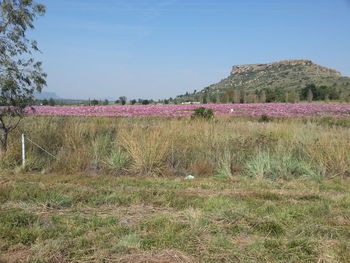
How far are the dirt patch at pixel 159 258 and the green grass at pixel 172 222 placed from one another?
1 centimetres

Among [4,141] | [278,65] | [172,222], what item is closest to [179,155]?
[4,141]

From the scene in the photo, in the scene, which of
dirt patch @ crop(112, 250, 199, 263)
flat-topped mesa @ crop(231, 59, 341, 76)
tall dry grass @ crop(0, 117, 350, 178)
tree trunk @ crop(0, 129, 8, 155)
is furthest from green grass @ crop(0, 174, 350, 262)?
flat-topped mesa @ crop(231, 59, 341, 76)

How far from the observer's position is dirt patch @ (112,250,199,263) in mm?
4105

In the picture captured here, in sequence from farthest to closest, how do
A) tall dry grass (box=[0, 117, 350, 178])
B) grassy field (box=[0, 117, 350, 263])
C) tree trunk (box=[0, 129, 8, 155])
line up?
tree trunk (box=[0, 129, 8, 155]), tall dry grass (box=[0, 117, 350, 178]), grassy field (box=[0, 117, 350, 263])

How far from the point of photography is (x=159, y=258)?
4164mm

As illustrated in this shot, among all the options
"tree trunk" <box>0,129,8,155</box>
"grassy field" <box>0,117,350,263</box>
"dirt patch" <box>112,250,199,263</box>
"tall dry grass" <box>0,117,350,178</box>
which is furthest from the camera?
"tree trunk" <box>0,129,8,155</box>

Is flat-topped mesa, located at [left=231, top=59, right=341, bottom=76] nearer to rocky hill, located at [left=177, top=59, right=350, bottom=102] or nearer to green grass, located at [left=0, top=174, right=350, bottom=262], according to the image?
rocky hill, located at [left=177, top=59, right=350, bottom=102]

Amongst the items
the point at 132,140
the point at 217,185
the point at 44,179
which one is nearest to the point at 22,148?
the point at 44,179

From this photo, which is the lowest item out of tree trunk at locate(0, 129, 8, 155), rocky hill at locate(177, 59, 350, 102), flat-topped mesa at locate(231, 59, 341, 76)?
tree trunk at locate(0, 129, 8, 155)

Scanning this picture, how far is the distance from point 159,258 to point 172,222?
1.09 meters

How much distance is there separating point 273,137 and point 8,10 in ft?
32.7

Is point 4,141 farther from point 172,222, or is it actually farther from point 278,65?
point 278,65

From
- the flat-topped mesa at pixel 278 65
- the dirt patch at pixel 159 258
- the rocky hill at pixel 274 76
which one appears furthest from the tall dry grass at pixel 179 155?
the flat-topped mesa at pixel 278 65

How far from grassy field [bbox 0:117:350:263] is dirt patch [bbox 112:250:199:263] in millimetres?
13
